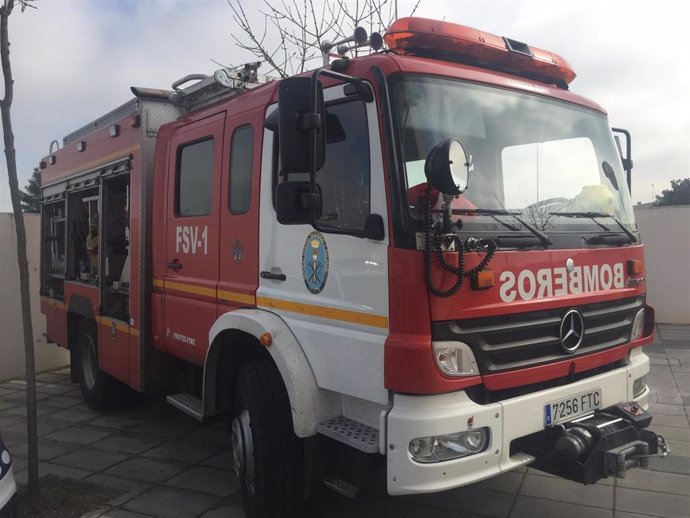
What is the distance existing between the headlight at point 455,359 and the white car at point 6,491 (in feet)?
6.75

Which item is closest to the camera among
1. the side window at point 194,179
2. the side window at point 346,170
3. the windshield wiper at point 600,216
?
the side window at point 346,170

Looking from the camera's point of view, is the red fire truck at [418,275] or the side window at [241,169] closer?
the red fire truck at [418,275]

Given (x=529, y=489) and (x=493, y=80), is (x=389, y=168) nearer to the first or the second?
(x=493, y=80)

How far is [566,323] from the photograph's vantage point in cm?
325

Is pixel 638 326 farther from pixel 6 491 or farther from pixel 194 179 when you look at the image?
pixel 6 491

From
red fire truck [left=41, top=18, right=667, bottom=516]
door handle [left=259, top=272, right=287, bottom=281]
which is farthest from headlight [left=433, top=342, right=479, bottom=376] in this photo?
door handle [left=259, top=272, right=287, bottom=281]

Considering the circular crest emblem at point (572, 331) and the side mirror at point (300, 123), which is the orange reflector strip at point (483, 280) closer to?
the circular crest emblem at point (572, 331)

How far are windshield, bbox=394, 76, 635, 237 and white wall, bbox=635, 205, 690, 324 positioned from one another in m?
7.44

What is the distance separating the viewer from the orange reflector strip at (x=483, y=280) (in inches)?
113

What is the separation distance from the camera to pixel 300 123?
2.90 metres

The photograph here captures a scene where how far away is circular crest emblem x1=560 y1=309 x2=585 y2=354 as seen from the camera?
3.23 meters

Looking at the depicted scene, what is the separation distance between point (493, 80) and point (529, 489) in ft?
8.53

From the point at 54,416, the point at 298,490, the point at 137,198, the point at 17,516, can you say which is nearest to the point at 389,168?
the point at 298,490

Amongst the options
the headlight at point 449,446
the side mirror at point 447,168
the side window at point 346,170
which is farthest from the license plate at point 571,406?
the side window at point 346,170
